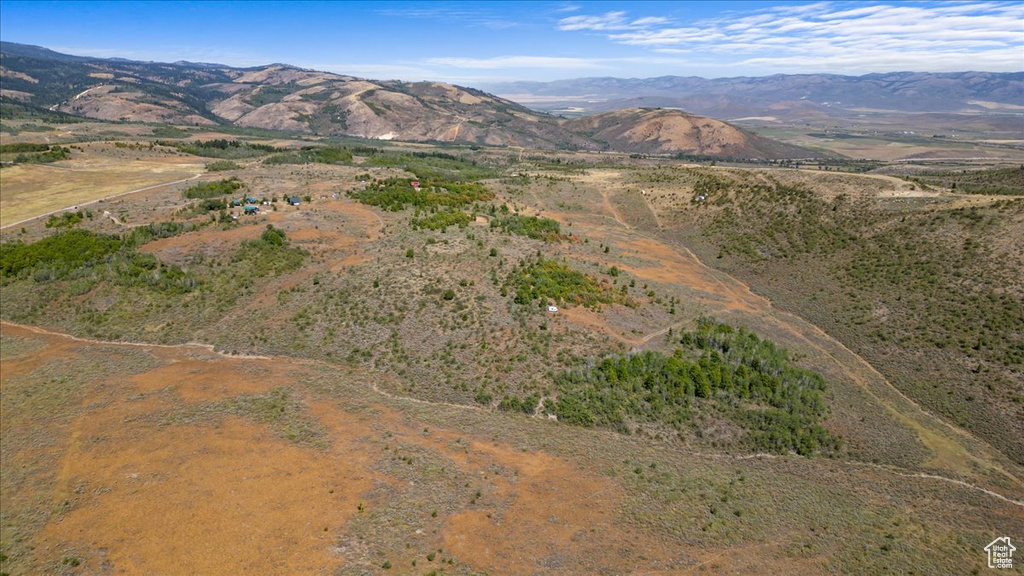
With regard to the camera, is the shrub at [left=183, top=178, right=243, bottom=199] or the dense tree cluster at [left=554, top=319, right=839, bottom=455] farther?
the shrub at [left=183, top=178, right=243, bottom=199]

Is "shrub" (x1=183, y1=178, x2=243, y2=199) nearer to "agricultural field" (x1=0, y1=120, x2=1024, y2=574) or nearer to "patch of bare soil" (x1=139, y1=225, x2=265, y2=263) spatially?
"agricultural field" (x1=0, y1=120, x2=1024, y2=574)

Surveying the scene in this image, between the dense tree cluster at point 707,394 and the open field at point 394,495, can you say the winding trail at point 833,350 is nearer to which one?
the open field at point 394,495

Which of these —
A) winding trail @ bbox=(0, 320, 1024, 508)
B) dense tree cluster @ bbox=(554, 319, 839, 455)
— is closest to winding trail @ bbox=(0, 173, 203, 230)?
winding trail @ bbox=(0, 320, 1024, 508)

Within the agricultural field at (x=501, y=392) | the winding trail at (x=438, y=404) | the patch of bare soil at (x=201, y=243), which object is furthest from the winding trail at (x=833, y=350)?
the patch of bare soil at (x=201, y=243)

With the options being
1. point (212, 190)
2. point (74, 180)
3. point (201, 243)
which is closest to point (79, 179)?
point (74, 180)

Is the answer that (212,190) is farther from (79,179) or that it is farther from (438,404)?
(438,404)

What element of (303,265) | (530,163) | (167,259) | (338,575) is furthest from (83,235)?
(530,163)
